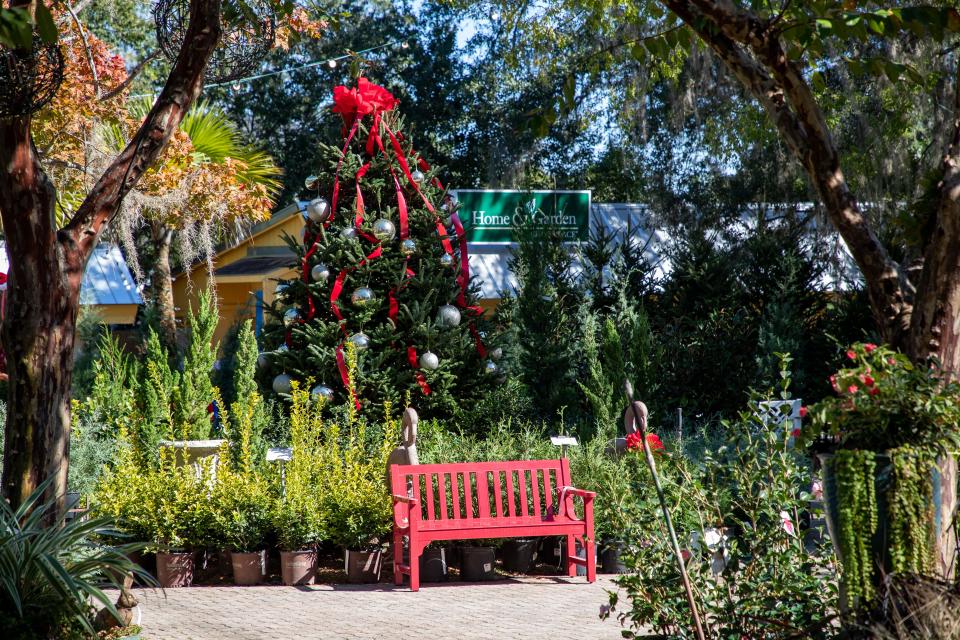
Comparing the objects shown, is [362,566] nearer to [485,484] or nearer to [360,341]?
[485,484]

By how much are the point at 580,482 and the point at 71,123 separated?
8.31m

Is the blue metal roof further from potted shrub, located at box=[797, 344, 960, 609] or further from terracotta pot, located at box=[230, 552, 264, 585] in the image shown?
potted shrub, located at box=[797, 344, 960, 609]

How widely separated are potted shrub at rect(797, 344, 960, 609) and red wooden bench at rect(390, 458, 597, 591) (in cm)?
367

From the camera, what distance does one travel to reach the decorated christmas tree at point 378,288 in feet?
32.7

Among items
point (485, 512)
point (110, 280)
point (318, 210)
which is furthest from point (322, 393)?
point (110, 280)

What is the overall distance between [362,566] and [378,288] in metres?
3.54

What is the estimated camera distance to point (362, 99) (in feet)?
33.3

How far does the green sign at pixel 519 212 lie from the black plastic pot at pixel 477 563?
6636 millimetres

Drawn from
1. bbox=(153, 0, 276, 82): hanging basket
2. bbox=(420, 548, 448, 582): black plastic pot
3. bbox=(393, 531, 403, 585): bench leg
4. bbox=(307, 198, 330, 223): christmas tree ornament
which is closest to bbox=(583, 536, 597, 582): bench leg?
bbox=(420, 548, 448, 582): black plastic pot

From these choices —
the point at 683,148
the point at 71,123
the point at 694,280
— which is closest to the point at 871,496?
the point at 694,280

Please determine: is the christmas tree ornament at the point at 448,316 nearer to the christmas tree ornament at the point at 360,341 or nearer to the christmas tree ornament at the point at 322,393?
the christmas tree ornament at the point at 360,341

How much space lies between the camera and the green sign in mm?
Result: 14784

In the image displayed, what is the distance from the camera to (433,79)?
27578 mm

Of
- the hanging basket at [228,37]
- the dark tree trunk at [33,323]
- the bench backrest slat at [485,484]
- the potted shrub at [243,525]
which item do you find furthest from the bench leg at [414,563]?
the hanging basket at [228,37]
